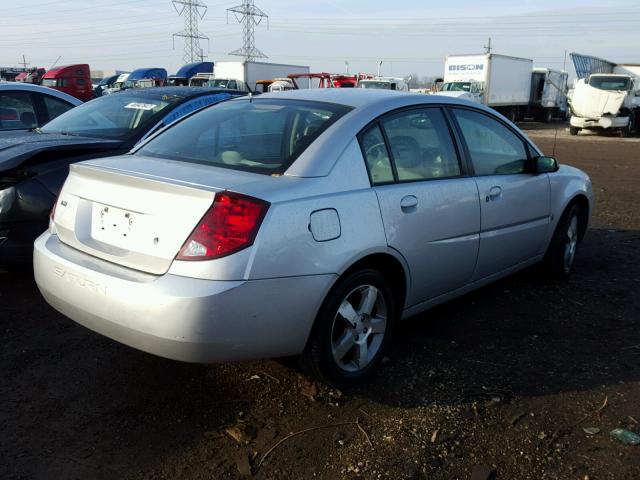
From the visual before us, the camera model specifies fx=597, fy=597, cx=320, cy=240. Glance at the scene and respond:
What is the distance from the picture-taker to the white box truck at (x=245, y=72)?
3125 centimetres

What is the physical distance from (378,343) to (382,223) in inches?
27.6

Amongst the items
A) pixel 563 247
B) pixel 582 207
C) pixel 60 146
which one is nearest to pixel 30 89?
pixel 60 146

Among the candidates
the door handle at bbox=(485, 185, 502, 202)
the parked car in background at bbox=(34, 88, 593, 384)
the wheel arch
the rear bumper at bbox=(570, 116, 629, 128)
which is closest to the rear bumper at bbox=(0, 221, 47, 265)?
the parked car in background at bbox=(34, 88, 593, 384)

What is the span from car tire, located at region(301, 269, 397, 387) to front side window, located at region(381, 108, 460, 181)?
0.67 meters

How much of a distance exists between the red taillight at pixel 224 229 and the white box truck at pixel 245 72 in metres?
29.1

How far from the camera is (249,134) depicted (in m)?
3.41

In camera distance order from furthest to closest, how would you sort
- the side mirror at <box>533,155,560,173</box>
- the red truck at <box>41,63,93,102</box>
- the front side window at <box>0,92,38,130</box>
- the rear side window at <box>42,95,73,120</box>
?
the red truck at <box>41,63,93,102</box> → the rear side window at <box>42,95,73,120</box> → the front side window at <box>0,92,38,130</box> → the side mirror at <box>533,155,560,173</box>

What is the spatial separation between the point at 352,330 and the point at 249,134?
49.2 inches

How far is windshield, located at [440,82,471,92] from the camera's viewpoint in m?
29.2

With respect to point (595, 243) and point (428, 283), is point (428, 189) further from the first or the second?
point (595, 243)

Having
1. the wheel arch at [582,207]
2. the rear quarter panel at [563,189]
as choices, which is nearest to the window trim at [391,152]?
the rear quarter panel at [563,189]

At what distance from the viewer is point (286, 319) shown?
2693 millimetres

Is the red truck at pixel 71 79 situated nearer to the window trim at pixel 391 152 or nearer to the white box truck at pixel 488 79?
the white box truck at pixel 488 79

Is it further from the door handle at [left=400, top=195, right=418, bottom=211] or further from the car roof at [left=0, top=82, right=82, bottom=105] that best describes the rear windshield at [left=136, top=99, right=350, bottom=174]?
the car roof at [left=0, top=82, right=82, bottom=105]
